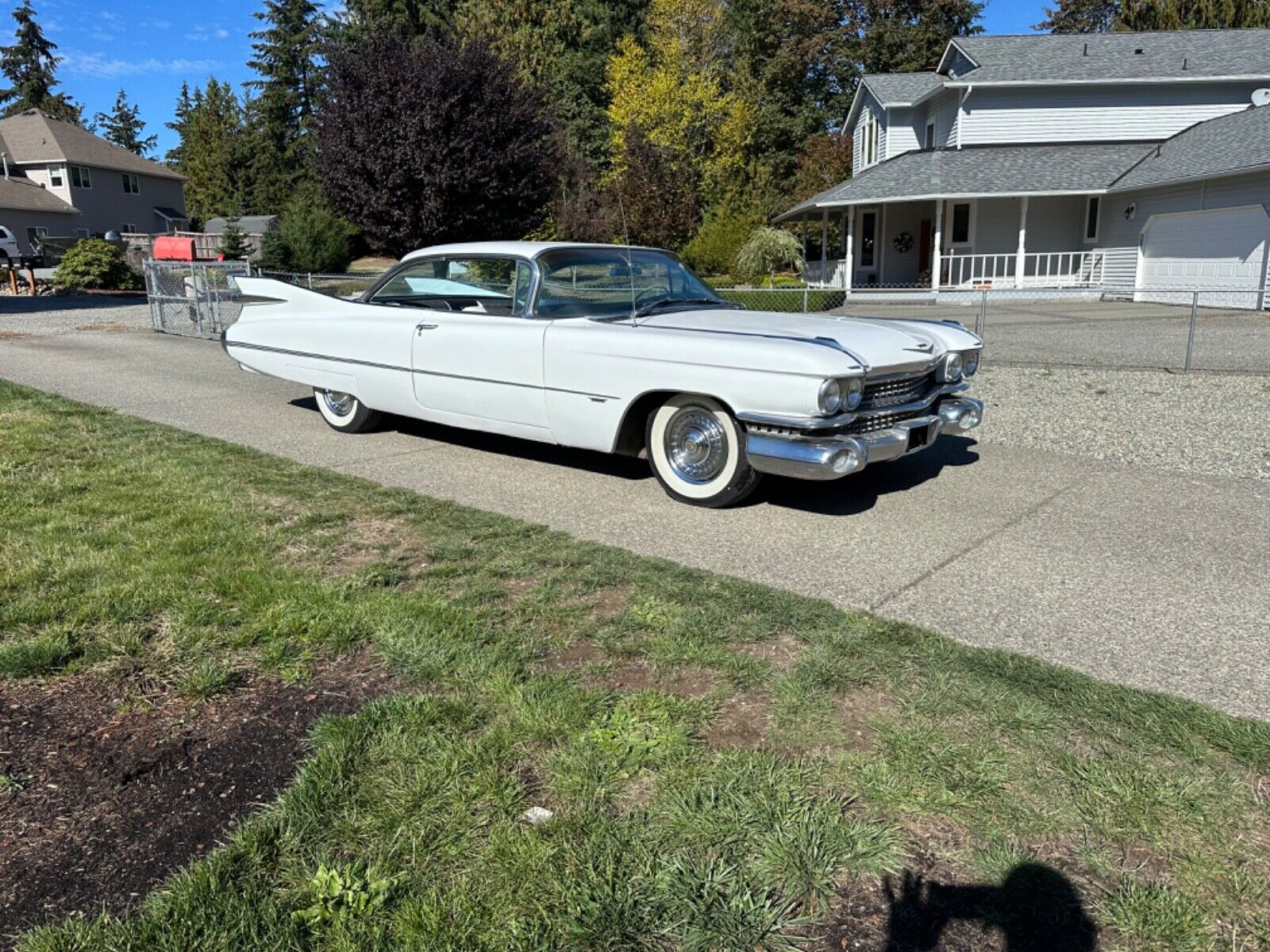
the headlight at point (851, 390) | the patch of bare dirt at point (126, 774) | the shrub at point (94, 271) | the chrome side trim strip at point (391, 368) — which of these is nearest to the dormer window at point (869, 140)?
the shrub at point (94, 271)

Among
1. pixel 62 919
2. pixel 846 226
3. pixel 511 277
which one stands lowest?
pixel 62 919

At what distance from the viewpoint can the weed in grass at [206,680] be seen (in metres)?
3.23

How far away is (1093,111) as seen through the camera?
1048 inches

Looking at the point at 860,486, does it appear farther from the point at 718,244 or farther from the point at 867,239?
the point at 867,239

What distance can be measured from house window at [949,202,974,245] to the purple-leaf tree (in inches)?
487

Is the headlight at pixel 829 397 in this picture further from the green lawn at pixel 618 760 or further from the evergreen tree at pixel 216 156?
the evergreen tree at pixel 216 156

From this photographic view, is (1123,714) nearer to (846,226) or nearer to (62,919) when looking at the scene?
(62,919)

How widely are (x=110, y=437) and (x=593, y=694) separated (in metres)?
5.82

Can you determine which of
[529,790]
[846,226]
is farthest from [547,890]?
[846,226]

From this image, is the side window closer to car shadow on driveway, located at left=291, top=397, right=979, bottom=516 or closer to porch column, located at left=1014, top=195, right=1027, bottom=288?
car shadow on driveway, located at left=291, top=397, right=979, bottom=516

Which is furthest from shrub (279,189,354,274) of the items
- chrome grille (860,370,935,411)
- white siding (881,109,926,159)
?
chrome grille (860,370,935,411)

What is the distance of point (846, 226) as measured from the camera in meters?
27.6

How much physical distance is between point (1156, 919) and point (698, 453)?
12.4 ft

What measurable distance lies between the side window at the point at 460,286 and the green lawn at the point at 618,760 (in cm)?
238
